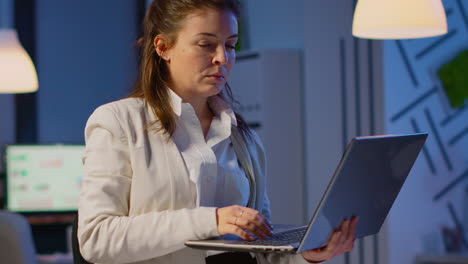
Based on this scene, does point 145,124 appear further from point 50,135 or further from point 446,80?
point 50,135

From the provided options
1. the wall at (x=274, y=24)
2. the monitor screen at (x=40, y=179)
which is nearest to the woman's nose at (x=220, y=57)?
the monitor screen at (x=40, y=179)

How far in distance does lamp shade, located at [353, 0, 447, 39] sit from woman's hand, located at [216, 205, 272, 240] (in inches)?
59.2

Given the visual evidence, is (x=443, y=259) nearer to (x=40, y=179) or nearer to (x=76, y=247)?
(x=40, y=179)

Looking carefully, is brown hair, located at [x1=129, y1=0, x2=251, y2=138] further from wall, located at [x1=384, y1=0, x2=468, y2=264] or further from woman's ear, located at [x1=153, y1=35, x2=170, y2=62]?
wall, located at [x1=384, y1=0, x2=468, y2=264]

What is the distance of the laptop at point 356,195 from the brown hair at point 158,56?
32 cm

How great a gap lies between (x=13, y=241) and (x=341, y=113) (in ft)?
7.48

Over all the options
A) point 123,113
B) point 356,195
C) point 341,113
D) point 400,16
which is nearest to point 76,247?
point 123,113

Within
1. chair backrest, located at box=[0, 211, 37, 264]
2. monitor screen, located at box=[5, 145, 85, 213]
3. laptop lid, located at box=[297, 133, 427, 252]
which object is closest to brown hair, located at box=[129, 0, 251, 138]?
laptop lid, located at box=[297, 133, 427, 252]

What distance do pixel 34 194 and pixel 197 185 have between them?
2.87 m

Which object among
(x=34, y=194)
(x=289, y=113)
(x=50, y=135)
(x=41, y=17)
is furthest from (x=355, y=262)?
(x=41, y=17)

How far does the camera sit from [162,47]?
5.71ft

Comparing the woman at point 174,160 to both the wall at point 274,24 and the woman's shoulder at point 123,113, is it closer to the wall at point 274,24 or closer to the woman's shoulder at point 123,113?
the woman's shoulder at point 123,113

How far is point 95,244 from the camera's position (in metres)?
1.51

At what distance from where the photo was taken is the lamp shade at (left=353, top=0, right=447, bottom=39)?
274 cm
